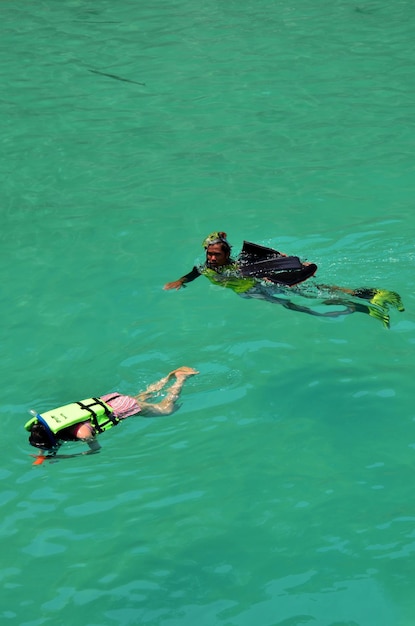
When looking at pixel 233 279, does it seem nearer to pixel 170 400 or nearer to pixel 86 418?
pixel 170 400

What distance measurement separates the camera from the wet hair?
252 inches

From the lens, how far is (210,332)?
8.21m

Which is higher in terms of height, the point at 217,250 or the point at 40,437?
the point at 217,250

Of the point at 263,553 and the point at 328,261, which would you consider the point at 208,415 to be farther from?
the point at 328,261

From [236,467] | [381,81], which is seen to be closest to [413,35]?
[381,81]

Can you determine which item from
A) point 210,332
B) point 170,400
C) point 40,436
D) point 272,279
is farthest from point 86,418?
point 272,279

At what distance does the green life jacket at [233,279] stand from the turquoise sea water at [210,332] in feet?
1.60

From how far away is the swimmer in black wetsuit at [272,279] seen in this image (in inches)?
303

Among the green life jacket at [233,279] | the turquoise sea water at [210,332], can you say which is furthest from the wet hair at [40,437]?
the green life jacket at [233,279]

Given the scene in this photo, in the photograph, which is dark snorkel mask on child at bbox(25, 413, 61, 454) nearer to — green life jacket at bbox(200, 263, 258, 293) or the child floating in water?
the child floating in water

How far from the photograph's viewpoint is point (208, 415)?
7.08 metres

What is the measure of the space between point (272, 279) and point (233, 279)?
13.4 inches

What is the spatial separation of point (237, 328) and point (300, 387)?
1.13 meters

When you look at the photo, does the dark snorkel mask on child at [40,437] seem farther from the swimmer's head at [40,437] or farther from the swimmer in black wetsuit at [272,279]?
the swimmer in black wetsuit at [272,279]
